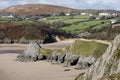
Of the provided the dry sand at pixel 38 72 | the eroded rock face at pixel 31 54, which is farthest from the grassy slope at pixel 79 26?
the dry sand at pixel 38 72

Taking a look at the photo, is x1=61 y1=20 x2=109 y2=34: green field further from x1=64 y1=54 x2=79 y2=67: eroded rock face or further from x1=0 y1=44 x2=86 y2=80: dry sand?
x1=0 y1=44 x2=86 y2=80: dry sand

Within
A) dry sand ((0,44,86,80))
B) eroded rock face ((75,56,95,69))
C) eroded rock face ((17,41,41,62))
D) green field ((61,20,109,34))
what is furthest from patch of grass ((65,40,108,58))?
green field ((61,20,109,34))

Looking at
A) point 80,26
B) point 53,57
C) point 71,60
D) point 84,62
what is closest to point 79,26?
point 80,26

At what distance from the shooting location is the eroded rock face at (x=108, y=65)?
26827 mm

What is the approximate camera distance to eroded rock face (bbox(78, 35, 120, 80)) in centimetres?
2683

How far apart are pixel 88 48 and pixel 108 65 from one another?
40422mm

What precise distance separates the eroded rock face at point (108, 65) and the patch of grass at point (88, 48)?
3186 cm

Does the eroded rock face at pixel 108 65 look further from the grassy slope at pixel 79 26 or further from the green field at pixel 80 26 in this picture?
the grassy slope at pixel 79 26

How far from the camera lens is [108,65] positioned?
1094 inches

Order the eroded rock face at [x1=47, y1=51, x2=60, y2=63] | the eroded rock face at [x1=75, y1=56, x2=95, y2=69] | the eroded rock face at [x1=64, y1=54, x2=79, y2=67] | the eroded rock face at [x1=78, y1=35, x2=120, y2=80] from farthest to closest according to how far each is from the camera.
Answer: the eroded rock face at [x1=47, y1=51, x2=60, y2=63] → the eroded rock face at [x1=64, y1=54, x2=79, y2=67] → the eroded rock face at [x1=75, y1=56, x2=95, y2=69] → the eroded rock face at [x1=78, y1=35, x2=120, y2=80]

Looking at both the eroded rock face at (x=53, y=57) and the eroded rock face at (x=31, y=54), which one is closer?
the eroded rock face at (x=53, y=57)

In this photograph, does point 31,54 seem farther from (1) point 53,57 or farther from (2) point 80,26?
(2) point 80,26

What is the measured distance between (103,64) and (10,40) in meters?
122

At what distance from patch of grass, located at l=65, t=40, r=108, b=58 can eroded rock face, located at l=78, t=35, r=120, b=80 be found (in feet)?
105
